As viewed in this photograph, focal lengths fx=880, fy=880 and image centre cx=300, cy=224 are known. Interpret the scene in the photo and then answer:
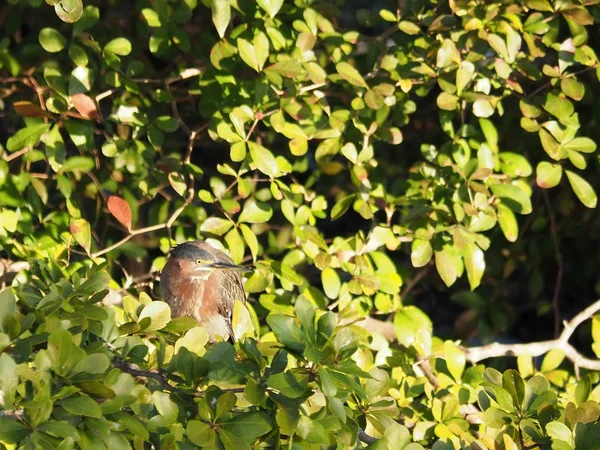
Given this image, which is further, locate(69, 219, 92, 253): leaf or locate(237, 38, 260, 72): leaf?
locate(69, 219, 92, 253): leaf

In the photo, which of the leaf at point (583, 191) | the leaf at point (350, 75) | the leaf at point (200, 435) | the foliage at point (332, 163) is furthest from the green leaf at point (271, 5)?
the leaf at point (200, 435)

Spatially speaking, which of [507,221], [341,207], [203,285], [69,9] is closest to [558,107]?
[507,221]

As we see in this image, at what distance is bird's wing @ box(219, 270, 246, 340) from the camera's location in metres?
4.11

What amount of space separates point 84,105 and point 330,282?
4.15 ft

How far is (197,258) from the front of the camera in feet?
12.9

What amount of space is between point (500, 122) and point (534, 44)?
0.84 meters

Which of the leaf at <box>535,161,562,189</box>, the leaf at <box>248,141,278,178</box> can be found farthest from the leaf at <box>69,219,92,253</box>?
the leaf at <box>535,161,562,189</box>

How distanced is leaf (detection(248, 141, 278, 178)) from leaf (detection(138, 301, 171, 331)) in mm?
956

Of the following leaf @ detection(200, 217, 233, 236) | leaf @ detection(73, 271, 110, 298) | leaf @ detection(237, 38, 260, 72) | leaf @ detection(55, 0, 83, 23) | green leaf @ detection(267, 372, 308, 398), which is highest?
leaf @ detection(55, 0, 83, 23)

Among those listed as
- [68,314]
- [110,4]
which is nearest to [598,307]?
[68,314]

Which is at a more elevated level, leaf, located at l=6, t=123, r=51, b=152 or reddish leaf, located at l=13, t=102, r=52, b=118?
reddish leaf, located at l=13, t=102, r=52, b=118

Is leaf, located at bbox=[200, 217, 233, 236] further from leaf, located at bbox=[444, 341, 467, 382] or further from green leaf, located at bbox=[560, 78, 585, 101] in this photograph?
green leaf, located at bbox=[560, 78, 585, 101]

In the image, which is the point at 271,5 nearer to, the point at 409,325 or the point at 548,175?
the point at 548,175

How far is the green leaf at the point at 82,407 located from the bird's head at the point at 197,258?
1.73 meters
